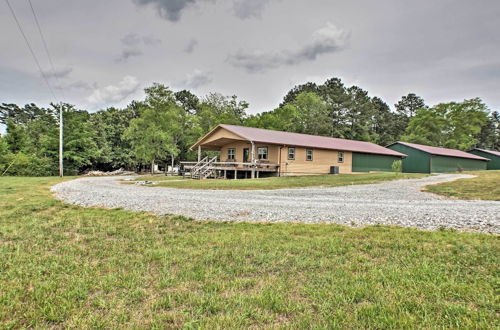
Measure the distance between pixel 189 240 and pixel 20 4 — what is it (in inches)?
596

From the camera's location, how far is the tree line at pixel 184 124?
3062 centimetres

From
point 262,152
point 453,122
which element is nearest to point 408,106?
point 453,122

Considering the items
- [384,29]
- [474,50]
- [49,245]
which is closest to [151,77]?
[384,29]

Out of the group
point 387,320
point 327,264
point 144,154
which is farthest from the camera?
point 144,154

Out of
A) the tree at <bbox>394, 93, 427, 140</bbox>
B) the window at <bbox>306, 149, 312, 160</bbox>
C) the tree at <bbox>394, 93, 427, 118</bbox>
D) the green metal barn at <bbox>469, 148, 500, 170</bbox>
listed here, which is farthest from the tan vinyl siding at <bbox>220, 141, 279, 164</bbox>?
the tree at <bbox>394, 93, 427, 118</bbox>

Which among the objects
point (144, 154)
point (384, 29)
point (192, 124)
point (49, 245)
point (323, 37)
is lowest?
point (49, 245)

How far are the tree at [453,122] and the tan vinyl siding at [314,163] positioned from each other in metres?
26.8

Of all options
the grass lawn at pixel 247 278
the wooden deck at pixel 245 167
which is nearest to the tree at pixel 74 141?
the wooden deck at pixel 245 167

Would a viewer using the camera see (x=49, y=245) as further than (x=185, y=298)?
Yes

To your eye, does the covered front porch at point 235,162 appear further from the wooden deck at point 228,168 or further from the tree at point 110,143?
the tree at point 110,143

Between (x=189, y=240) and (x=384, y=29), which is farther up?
(x=384, y=29)

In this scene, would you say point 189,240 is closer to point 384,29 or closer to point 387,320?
point 387,320

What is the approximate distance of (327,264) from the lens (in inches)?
138

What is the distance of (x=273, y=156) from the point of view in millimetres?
23609
